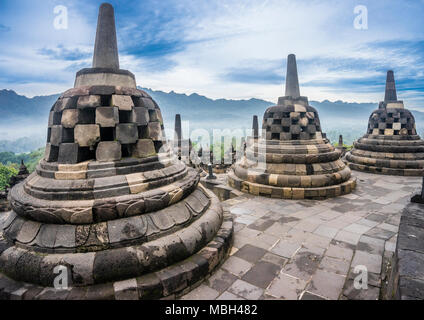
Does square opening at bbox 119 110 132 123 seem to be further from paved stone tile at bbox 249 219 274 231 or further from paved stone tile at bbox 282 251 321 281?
paved stone tile at bbox 282 251 321 281

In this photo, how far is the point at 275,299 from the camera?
267 centimetres

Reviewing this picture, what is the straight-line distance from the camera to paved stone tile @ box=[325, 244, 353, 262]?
3469 millimetres

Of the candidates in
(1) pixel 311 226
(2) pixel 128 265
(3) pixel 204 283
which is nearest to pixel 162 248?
(2) pixel 128 265

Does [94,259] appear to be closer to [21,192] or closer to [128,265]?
[128,265]

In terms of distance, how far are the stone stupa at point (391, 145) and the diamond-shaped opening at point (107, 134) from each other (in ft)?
31.4

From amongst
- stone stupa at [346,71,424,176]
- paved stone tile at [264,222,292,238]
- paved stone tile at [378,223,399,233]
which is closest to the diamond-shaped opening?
paved stone tile at [264,222,292,238]

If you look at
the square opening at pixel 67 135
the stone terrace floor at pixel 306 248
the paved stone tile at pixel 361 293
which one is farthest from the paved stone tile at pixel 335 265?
the square opening at pixel 67 135

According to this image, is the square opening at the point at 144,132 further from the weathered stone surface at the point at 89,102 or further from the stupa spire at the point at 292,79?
the stupa spire at the point at 292,79

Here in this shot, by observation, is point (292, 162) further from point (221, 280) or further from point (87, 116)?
point (87, 116)

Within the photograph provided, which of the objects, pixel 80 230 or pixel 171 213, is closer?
pixel 80 230

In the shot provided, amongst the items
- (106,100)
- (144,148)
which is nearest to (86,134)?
(106,100)

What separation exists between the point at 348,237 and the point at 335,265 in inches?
40.0

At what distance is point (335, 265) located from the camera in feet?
10.7
